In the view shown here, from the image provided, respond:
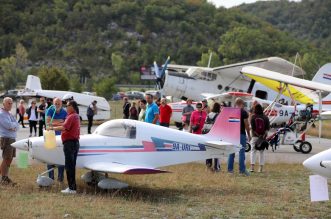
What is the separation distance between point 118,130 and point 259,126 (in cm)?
392

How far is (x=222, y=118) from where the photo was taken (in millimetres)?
11758

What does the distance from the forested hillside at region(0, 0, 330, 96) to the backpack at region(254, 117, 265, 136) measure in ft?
291

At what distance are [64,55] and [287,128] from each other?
3666 inches

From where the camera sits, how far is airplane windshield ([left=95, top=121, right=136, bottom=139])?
1088 centimetres

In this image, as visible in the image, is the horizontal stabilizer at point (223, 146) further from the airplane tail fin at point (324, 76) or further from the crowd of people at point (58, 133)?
the airplane tail fin at point (324, 76)

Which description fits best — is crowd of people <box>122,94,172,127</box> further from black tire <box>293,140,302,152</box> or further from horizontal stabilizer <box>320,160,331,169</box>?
horizontal stabilizer <box>320,160,331,169</box>

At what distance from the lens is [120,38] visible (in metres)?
118

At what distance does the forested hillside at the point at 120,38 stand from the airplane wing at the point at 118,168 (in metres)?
91.6

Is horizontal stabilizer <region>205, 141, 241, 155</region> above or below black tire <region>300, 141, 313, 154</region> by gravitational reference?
above

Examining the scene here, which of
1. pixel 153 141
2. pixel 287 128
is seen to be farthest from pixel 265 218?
pixel 287 128

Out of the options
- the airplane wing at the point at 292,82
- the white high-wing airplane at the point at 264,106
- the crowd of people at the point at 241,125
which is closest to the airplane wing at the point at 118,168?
the crowd of people at the point at 241,125

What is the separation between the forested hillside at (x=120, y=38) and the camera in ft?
355

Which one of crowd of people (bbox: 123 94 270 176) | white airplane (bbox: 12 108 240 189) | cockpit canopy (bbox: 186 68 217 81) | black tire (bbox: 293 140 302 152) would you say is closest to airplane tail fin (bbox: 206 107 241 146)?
white airplane (bbox: 12 108 240 189)

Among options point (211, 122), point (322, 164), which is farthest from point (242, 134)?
point (322, 164)
